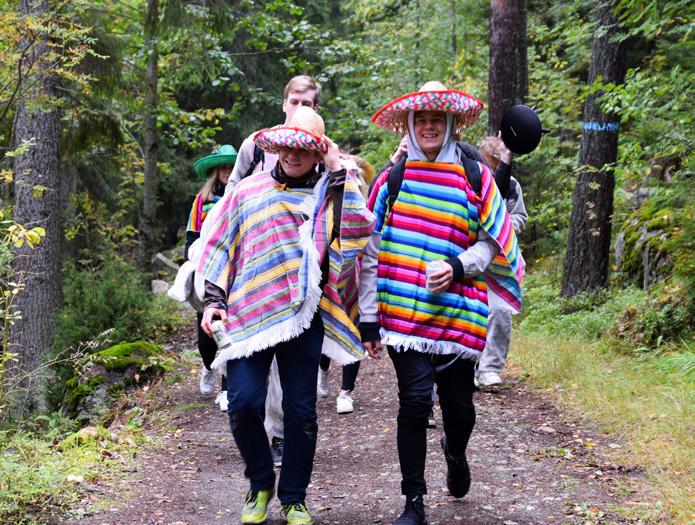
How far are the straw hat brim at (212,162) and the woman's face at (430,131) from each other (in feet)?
8.87

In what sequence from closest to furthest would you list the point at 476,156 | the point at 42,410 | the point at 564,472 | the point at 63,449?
the point at 476,156 < the point at 564,472 < the point at 63,449 < the point at 42,410

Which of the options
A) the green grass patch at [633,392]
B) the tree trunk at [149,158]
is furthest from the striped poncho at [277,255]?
the tree trunk at [149,158]

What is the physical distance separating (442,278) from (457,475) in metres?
1.29

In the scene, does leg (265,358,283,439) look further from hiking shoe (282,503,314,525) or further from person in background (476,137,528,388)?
person in background (476,137,528,388)

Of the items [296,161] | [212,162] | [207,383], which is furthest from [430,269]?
[207,383]

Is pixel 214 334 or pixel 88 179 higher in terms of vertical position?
pixel 88 179

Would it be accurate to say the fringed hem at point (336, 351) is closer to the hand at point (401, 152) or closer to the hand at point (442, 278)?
the hand at point (442, 278)

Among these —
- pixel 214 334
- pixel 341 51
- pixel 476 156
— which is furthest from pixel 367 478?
pixel 341 51

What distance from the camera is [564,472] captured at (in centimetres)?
529

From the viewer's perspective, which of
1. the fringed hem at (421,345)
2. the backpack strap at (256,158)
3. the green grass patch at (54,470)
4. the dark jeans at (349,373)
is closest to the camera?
the fringed hem at (421,345)

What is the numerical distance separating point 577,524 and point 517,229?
288 cm

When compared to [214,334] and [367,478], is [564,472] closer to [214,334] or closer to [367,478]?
[367,478]

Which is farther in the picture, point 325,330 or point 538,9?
point 538,9

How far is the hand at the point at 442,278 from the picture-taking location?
13.4ft
